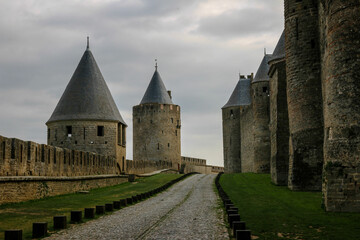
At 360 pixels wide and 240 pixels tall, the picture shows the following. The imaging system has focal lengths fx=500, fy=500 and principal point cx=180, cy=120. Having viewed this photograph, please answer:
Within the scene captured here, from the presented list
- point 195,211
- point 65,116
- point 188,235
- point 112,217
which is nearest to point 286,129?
point 195,211

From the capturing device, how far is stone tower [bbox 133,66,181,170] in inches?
2272

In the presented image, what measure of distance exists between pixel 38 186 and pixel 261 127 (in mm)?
21587

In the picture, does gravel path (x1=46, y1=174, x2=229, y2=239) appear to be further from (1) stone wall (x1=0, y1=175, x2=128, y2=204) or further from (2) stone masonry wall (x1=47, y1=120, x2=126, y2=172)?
(2) stone masonry wall (x1=47, y1=120, x2=126, y2=172)

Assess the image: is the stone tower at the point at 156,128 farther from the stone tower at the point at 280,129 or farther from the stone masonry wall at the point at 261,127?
the stone tower at the point at 280,129

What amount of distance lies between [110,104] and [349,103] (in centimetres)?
2818

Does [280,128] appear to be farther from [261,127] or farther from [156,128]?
[156,128]

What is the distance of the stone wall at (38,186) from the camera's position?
1590cm

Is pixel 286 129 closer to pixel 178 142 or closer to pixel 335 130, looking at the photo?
pixel 335 130

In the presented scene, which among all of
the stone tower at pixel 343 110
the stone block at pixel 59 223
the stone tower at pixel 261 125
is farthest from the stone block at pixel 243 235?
the stone tower at pixel 261 125

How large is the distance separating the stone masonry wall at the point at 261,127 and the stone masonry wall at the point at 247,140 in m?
3.90

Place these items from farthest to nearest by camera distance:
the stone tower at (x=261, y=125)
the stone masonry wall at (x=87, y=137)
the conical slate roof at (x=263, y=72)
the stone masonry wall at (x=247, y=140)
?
the stone masonry wall at (x=247, y=140), the conical slate roof at (x=263, y=72), the stone masonry wall at (x=87, y=137), the stone tower at (x=261, y=125)

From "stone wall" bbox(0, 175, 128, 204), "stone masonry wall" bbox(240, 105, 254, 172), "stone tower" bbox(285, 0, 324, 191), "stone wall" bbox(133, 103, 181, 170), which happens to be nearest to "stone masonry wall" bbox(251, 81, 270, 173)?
"stone masonry wall" bbox(240, 105, 254, 172)

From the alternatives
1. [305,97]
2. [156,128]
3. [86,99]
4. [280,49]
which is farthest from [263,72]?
[156,128]

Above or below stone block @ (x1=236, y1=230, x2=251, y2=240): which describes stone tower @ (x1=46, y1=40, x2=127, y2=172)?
above
